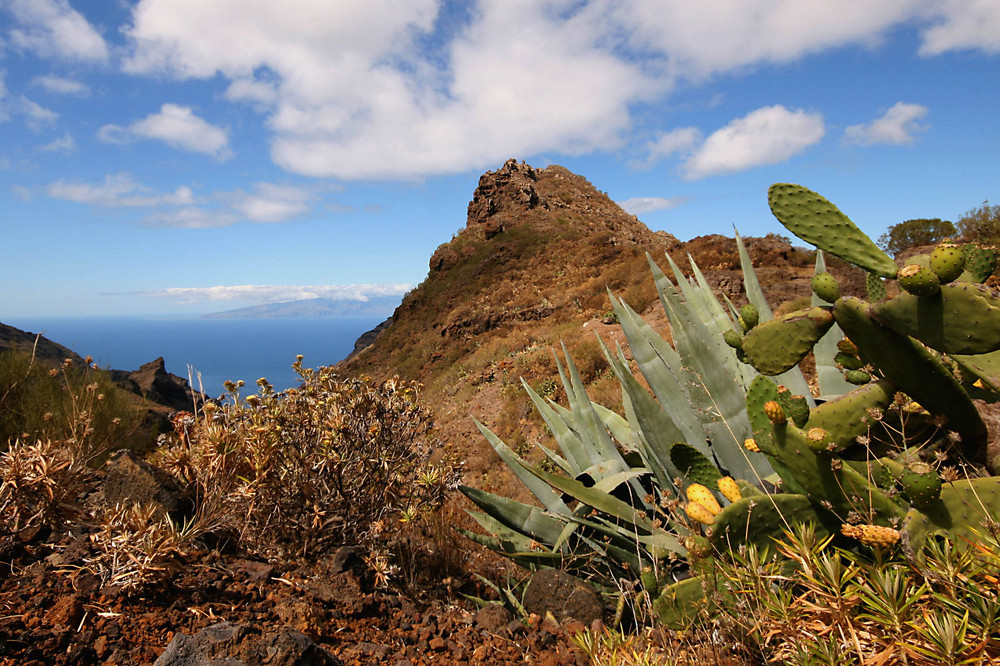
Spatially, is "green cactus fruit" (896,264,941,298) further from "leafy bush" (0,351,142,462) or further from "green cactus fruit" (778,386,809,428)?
"leafy bush" (0,351,142,462)

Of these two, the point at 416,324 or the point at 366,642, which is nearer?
the point at 366,642

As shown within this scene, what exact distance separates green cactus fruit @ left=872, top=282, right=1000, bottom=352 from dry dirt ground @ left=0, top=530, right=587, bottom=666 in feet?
5.53

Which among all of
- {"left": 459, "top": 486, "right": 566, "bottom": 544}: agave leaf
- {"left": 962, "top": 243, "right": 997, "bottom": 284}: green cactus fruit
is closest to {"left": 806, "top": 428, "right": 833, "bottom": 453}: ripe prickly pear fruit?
{"left": 962, "top": 243, "right": 997, "bottom": 284}: green cactus fruit

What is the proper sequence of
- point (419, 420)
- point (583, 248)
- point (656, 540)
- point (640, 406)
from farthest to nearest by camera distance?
point (583, 248) < point (419, 420) < point (640, 406) < point (656, 540)

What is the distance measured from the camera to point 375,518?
9.52 ft

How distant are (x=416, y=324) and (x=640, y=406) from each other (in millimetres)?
23843

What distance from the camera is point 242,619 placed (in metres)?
2.15

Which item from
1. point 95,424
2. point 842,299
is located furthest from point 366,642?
point 95,424

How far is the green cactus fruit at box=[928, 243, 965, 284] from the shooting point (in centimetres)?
175

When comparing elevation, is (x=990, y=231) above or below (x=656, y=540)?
above

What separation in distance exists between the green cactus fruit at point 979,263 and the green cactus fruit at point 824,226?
0.93 feet

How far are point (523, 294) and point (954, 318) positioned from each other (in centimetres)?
2052

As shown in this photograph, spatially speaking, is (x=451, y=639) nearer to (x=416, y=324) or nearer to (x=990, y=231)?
(x=990, y=231)

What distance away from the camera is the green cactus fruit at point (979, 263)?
210 centimetres
